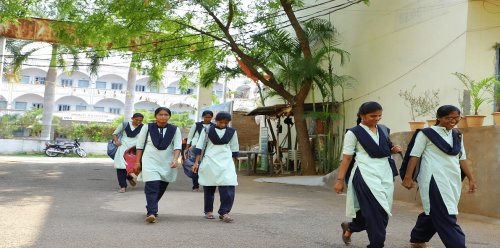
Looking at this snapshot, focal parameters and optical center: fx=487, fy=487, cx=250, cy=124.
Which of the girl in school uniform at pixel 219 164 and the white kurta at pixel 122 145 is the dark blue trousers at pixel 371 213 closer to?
the girl in school uniform at pixel 219 164

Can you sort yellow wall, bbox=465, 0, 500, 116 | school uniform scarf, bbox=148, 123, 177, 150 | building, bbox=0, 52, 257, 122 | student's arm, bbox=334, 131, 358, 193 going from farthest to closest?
building, bbox=0, 52, 257, 122, yellow wall, bbox=465, 0, 500, 116, school uniform scarf, bbox=148, 123, 177, 150, student's arm, bbox=334, 131, 358, 193

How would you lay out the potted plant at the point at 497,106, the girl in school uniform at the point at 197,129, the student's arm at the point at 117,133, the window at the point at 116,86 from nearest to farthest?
1. the potted plant at the point at 497,106
2. the girl in school uniform at the point at 197,129
3. the student's arm at the point at 117,133
4. the window at the point at 116,86

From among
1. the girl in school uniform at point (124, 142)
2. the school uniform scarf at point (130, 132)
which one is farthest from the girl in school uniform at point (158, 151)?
the school uniform scarf at point (130, 132)

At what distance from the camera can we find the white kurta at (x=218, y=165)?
633cm

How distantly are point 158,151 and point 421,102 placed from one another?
21.8ft

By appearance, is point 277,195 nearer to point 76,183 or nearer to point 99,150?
point 76,183

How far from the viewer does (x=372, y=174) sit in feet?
14.3

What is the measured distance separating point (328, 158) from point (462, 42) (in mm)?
5456

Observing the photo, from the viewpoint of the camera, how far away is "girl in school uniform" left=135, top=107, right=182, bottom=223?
627 centimetres

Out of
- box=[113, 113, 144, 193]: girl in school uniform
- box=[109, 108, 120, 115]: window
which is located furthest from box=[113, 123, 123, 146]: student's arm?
box=[109, 108, 120, 115]: window

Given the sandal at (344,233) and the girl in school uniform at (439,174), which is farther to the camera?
the sandal at (344,233)

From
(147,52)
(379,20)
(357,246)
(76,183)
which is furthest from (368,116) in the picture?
(147,52)

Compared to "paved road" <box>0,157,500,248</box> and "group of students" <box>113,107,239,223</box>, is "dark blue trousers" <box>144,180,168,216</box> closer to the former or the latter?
"group of students" <box>113,107,239,223</box>

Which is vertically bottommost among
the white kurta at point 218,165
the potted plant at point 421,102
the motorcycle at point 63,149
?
the motorcycle at point 63,149
